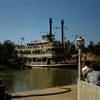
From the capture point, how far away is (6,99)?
227 inches

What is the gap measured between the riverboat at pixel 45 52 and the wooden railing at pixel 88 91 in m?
46.9

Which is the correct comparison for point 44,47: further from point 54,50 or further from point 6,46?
point 6,46

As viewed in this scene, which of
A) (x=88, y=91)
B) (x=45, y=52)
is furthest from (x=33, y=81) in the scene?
(x=45, y=52)

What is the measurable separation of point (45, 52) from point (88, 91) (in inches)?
2107

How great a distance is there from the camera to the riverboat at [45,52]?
5653 cm

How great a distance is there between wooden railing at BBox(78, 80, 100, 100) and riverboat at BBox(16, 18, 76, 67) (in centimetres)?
4691

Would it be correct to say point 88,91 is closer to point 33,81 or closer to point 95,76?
point 95,76

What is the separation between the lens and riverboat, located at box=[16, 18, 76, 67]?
185 feet

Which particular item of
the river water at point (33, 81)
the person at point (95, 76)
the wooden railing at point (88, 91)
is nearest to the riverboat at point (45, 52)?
the river water at point (33, 81)

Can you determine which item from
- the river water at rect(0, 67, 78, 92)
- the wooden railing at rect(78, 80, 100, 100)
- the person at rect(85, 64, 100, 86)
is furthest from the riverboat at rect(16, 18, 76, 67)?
the person at rect(85, 64, 100, 86)

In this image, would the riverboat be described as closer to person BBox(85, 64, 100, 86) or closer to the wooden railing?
the wooden railing

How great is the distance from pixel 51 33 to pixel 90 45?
13361 mm

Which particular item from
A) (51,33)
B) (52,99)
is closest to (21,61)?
(51,33)

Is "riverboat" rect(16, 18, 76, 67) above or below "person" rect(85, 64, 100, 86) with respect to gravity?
above
